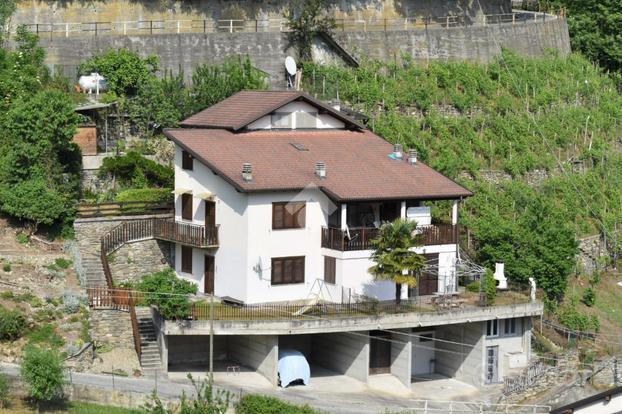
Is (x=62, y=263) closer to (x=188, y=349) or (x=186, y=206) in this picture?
(x=186, y=206)

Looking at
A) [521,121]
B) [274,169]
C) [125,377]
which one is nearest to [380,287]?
[274,169]

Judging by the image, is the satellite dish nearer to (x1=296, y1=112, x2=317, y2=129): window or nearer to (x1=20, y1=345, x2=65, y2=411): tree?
(x1=296, y1=112, x2=317, y2=129): window

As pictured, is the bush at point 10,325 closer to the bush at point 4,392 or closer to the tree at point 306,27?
the bush at point 4,392

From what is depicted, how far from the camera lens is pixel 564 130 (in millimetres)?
85125

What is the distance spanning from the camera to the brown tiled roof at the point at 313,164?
200ft

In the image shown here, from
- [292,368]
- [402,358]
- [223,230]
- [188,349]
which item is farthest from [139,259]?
[402,358]

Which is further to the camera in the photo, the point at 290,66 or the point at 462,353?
the point at 290,66

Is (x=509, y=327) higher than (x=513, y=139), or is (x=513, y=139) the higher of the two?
(x=513, y=139)

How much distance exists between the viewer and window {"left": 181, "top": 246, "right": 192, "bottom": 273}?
6372 centimetres

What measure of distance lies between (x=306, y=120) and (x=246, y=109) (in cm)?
240

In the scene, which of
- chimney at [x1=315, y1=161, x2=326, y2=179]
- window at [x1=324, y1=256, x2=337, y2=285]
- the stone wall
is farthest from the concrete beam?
the stone wall

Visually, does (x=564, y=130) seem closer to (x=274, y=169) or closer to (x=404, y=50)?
(x=404, y=50)

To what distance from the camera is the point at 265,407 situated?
53.4 m

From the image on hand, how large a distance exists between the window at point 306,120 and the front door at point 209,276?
266 inches
